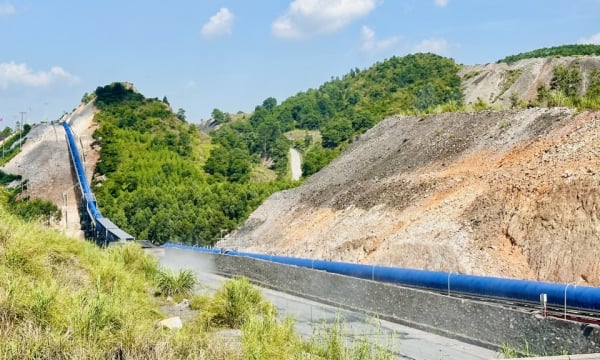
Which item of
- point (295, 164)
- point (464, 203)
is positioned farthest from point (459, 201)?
point (295, 164)

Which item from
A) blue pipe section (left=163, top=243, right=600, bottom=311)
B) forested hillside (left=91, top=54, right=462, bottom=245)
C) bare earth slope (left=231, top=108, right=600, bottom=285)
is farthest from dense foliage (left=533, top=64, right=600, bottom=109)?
blue pipe section (left=163, top=243, right=600, bottom=311)

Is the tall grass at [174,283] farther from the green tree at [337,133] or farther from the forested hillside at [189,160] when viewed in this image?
the green tree at [337,133]

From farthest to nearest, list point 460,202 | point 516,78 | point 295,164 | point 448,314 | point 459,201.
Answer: point 295,164
point 516,78
point 459,201
point 460,202
point 448,314

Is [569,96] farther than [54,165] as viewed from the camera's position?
No

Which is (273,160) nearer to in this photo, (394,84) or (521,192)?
(394,84)

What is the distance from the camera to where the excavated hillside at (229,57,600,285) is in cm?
2388

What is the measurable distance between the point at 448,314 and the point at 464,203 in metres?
14.6

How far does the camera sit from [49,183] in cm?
9750

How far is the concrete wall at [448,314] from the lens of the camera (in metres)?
13.2

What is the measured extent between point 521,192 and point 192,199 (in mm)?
66756

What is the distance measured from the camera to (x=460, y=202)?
30953 millimetres

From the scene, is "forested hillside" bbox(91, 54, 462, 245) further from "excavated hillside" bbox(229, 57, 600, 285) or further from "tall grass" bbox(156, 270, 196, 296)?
"tall grass" bbox(156, 270, 196, 296)

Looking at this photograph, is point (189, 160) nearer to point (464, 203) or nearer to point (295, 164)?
point (295, 164)

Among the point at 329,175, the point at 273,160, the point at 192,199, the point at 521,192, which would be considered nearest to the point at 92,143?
the point at 192,199
